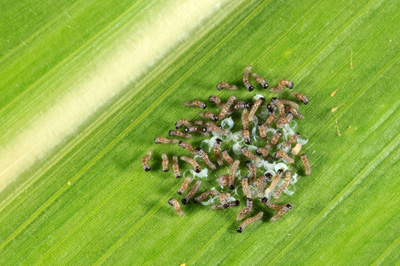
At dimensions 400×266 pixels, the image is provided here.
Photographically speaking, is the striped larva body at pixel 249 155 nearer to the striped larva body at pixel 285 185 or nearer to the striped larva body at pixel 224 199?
the striped larva body at pixel 285 185

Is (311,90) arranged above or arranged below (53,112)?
above

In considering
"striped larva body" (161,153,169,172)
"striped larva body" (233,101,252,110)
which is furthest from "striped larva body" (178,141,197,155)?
"striped larva body" (233,101,252,110)

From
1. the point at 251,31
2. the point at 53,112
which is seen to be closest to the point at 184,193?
the point at 53,112

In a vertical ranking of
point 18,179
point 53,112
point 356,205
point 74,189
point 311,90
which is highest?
point 311,90

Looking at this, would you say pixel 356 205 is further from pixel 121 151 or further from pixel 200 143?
pixel 121 151

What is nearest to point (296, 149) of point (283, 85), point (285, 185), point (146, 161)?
point (285, 185)

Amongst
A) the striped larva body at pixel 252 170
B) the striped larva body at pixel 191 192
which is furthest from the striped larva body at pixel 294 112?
the striped larva body at pixel 191 192

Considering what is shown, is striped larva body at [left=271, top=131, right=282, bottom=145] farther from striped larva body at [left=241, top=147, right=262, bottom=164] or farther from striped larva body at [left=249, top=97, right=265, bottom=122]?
striped larva body at [left=249, top=97, right=265, bottom=122]
